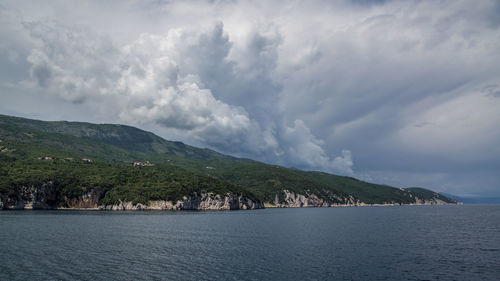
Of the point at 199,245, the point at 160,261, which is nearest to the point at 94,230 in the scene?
the point at 199,245

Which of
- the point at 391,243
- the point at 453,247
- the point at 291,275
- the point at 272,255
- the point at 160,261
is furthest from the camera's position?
the point at 391,243

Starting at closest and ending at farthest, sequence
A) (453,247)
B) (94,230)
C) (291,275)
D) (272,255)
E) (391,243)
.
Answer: (291,275) → (272,255) → (453,247) → (391,243) → (94,230)

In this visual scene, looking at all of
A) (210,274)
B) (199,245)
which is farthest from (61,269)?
(199,245)

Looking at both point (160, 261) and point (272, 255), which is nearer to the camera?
point (160, 261)

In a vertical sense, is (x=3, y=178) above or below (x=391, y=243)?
above

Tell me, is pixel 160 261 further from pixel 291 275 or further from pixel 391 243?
pixel 391 243

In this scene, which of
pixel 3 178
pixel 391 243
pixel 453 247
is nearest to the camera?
pixel 453 247

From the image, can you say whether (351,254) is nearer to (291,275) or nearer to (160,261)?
(291,275)

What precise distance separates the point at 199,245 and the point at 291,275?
33.2 meters

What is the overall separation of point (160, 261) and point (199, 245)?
19.1 meters

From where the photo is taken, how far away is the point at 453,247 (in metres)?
72.0

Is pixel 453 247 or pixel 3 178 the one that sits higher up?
pixel 3 178

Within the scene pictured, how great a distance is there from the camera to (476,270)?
50.5 m

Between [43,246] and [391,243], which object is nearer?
[43,246]
